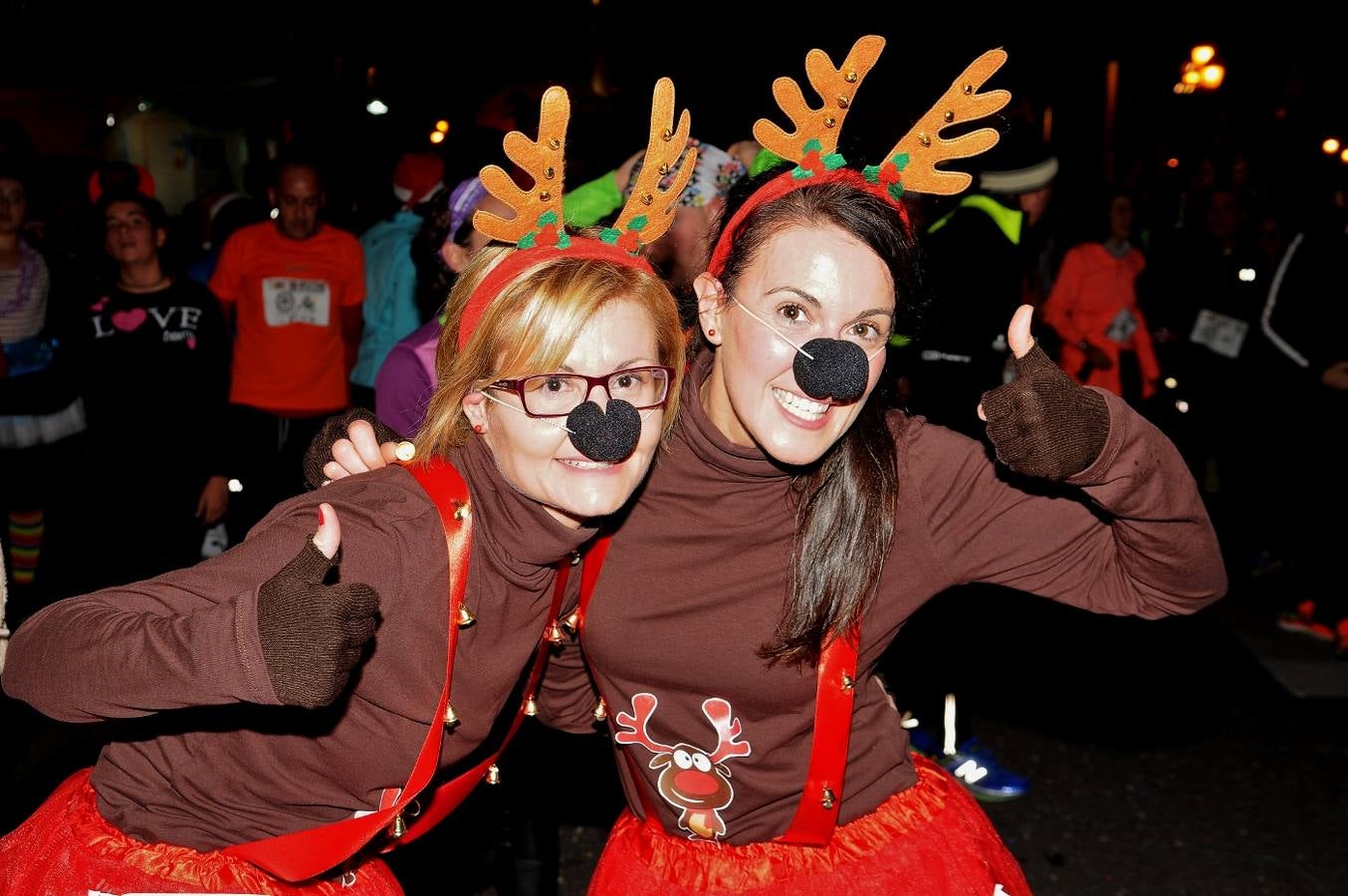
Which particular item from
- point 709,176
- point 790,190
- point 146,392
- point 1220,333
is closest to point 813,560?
point 790,190

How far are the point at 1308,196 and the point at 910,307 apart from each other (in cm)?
678

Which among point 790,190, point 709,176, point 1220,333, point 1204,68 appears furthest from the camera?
point 1204,68

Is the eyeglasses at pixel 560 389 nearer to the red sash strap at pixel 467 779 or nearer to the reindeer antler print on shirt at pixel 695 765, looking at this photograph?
the red sash strap at pixel 467 779

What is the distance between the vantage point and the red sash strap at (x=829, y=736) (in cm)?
196

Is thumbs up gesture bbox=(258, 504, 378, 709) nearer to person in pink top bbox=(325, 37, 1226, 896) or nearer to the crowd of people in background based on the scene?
person in pink top bbox=(325, 37, 1226, 896)

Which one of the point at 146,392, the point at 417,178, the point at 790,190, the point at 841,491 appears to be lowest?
the point at 146,392

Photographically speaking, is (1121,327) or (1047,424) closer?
(1047,424)

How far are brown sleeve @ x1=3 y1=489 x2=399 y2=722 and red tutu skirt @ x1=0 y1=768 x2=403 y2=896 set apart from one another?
0.40 metres

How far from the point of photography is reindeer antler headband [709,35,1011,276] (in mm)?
1968

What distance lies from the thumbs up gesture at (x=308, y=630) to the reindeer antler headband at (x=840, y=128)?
3.49 feet

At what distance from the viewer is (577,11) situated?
1883cm

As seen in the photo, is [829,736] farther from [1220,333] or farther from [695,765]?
[1220,333]

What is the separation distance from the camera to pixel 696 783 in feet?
6.72

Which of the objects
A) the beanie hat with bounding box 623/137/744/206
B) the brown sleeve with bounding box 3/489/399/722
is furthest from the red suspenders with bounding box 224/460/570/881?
the beanie hat with bounding box 623/137/744/206
